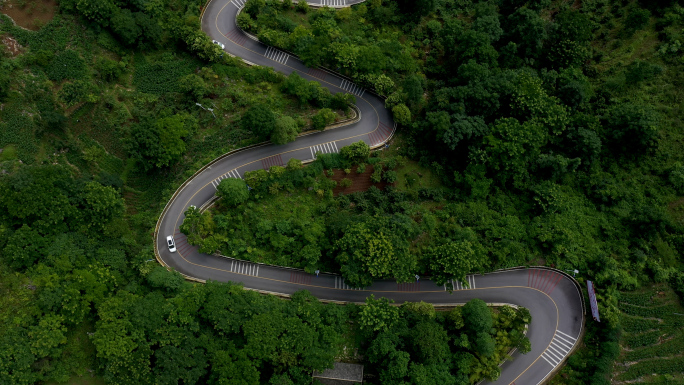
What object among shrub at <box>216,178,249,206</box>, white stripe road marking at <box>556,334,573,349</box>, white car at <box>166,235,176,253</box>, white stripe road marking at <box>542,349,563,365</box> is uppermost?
shrub at <box>216,178,249,206</box>

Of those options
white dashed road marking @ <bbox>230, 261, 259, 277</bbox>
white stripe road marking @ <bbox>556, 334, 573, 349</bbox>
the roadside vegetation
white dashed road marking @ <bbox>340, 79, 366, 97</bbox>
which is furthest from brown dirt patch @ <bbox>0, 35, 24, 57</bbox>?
white stripe road marking @ <bbox>556, 334, 573, 349</bbox>

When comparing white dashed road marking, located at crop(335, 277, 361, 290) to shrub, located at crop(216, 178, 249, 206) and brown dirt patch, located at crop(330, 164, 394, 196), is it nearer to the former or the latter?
brown dirt patch, located at crop(330, 164, 394, 196)

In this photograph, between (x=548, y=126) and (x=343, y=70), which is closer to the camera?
(x=548, y=126)

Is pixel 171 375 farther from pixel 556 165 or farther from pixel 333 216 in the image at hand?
pixel 556 165

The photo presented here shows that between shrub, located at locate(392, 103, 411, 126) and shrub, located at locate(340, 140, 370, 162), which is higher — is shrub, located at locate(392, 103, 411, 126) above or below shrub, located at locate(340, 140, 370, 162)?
above

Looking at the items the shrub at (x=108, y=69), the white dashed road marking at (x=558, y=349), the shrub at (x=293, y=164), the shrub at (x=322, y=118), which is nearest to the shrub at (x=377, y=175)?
the shrub at (x=322, y=118)

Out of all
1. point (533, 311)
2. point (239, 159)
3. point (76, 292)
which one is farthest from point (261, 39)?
point (533, 311)

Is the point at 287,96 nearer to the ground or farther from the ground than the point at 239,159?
farther from the ground
